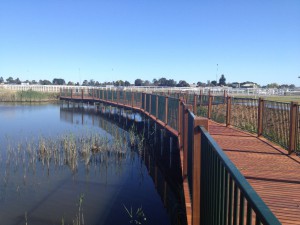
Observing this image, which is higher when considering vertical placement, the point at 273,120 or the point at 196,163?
the point at 273,120

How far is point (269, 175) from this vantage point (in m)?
5.35

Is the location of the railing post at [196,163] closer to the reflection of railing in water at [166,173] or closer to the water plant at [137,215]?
the reflection of railing in water at [166,173]

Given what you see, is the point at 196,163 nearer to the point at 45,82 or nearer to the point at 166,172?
the point at 166,172

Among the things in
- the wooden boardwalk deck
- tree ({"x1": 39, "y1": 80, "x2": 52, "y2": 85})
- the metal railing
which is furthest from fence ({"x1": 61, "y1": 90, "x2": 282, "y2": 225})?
tree ({"x1": 39, "y1": 80, "x2": 52, "y2": 85})

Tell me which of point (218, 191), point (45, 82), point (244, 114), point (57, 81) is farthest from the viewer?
point (57, 81)

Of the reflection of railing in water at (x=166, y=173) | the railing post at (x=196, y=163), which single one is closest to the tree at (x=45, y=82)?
the reflection of railing in water at (x=166, y=173)

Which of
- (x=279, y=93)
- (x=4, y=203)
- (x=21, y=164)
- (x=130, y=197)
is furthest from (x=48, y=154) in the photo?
(x=279, y=93)

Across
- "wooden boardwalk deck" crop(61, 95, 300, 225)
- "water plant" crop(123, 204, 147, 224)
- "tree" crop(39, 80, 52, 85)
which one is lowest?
"water plant" crop(123, 204, 147, 224)

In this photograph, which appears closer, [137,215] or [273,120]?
[137,215]

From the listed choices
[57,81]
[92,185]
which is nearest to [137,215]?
[92,185]

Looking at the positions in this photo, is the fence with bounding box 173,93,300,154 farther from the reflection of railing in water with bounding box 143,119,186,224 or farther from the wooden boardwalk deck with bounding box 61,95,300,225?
the reflection of railing in water with bounding box 143,119,186,224

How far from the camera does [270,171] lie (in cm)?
562

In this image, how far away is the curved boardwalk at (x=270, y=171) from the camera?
3.91 m

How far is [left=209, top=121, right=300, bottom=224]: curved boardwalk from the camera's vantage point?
3.91m
